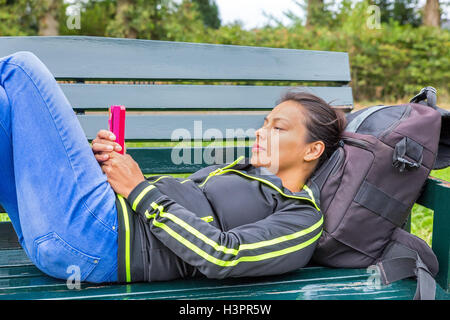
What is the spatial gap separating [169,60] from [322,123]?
103cm

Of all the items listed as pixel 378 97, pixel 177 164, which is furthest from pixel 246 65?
pixel 378 97

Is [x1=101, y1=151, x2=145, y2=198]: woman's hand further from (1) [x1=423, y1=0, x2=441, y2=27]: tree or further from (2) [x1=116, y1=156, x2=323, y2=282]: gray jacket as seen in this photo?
(1) [x1=423, y1=0, x2=441, y2=27]: tree

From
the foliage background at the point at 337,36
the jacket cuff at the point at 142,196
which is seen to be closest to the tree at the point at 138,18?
the foliage background at the point at 337,36

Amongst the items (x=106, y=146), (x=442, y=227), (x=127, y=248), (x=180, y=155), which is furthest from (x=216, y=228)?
(x=180, y=155)

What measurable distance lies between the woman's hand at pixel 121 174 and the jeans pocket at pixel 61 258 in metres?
0.28

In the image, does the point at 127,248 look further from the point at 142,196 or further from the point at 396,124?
the point at 396,124

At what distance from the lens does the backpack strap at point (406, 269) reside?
1.88 metres

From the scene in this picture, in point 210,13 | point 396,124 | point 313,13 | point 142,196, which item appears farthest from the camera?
point 210,13

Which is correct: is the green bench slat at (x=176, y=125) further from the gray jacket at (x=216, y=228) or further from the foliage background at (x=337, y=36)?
the foliage background at (x=337, y=36)

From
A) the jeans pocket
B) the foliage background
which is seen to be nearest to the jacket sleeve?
the jeans pocket

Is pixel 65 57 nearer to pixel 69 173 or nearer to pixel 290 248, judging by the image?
pixel 69 173

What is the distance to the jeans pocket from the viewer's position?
1787 millimetres

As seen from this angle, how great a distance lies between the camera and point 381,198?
2088 millimetres
